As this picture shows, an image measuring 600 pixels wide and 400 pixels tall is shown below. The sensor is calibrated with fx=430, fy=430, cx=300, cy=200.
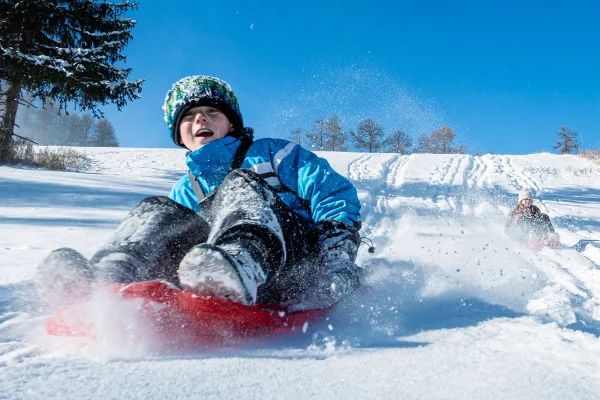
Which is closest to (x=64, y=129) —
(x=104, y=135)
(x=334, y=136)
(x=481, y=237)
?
(x=104, y=135)

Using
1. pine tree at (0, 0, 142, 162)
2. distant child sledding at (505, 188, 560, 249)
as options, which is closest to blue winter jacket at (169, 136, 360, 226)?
distant child sledding at (505, 188, 560, 249)

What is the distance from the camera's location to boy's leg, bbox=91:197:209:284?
1418 millimetres

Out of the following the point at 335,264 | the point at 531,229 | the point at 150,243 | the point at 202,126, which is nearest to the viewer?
the point at 150,243

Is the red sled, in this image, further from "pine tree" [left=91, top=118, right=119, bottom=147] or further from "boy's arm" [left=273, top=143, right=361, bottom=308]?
"pine tree" [left=91, top=118, right=119, bottom=147]

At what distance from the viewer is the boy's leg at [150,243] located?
1.42m

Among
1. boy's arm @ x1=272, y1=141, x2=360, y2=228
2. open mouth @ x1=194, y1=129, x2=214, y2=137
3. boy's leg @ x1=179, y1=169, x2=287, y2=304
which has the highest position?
open mouth @ x1=194, y1=129, x2=214, y2=137

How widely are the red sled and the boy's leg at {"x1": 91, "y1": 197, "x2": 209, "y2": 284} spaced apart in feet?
0.70

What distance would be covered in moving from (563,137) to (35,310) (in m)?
42.6

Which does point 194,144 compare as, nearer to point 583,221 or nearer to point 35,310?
point 35,310

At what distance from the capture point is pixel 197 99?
92.2 inches

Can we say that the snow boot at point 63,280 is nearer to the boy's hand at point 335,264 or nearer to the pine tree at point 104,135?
the boy's hand at point 335,264

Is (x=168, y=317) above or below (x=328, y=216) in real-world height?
below

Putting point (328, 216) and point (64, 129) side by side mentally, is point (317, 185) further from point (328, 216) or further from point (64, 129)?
point (64, 129)

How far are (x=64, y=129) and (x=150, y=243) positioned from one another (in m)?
70.0
